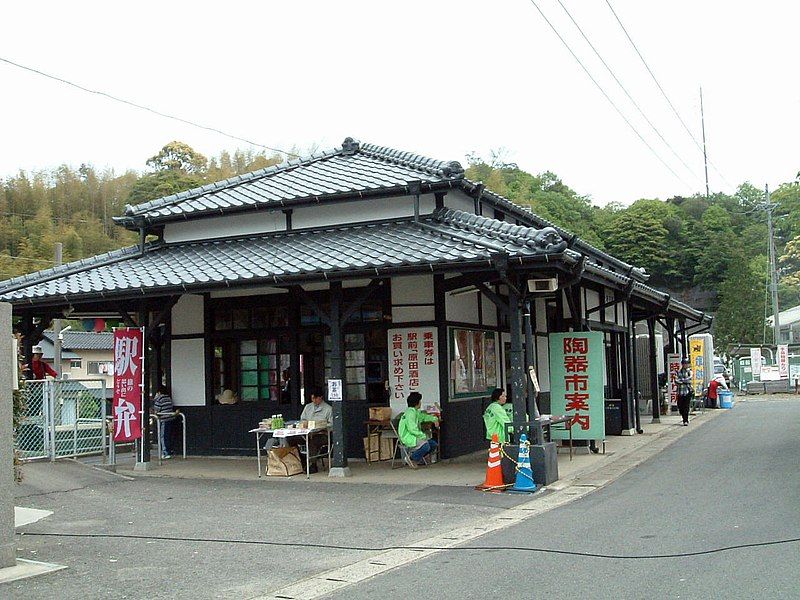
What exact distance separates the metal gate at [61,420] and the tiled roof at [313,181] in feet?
12.4

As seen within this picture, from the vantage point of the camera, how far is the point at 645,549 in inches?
301

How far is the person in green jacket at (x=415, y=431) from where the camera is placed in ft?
45.1

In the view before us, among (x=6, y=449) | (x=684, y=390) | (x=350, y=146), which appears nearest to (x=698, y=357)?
(x=684, y=390)

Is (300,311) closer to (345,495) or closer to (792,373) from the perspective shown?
(345,495)

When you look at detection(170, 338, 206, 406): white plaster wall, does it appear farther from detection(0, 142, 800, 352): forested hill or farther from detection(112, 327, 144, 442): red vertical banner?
detection(0, 142, 800, 352): forested hill

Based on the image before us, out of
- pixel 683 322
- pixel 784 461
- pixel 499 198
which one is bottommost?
pixel 784 461

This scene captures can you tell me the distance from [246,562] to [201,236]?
33.9 feet

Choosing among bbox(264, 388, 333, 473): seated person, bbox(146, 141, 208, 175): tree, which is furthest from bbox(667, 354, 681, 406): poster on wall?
bbox(146, 141, 208, 175): tree

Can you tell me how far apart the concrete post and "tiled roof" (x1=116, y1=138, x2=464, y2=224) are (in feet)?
26.8

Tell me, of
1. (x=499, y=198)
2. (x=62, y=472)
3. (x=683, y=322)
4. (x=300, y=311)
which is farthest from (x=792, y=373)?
(x=62, y=472)

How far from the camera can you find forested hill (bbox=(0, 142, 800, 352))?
3850cm

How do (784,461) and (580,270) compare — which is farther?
(784,461)

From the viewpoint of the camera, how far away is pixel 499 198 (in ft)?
58.0

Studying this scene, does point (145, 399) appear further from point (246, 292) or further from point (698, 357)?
point (698, 357)
